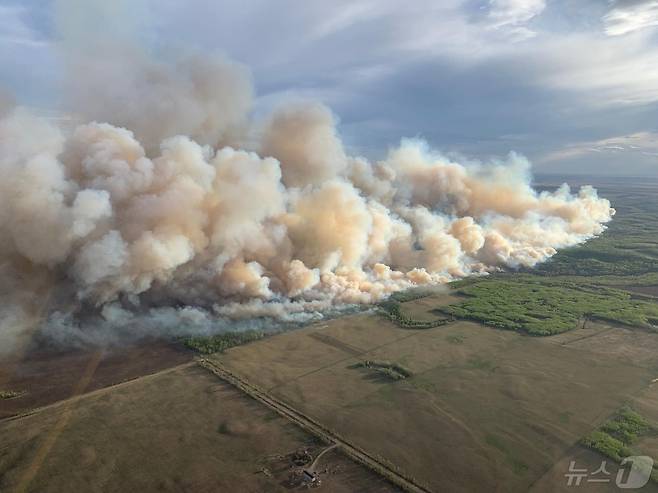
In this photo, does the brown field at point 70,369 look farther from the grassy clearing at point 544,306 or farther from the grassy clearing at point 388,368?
the grassy clearing at point 544,306

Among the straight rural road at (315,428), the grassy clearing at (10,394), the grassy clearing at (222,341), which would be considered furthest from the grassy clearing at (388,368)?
the grassy clearing at (10,394)

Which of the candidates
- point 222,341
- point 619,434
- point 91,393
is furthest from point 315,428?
point 619,434

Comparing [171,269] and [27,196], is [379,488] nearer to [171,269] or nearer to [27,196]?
[171,269]

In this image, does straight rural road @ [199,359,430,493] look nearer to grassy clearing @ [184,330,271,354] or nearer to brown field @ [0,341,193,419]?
grassy clearing @ [184,330,271,354]

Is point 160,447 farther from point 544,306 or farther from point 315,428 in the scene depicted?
point 544,306

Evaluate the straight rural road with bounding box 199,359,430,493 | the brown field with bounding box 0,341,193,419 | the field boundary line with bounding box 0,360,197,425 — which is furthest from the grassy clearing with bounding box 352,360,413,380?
the brown field with bounding box 0,341,193,419

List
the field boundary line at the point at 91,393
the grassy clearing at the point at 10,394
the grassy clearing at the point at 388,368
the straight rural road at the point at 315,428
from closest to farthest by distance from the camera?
the straight rural road at the point at 315,428
the field boundary line at the point at 91,393
the grassy clearing at the point at 10,394
the grassy clearing at the point at 388,368

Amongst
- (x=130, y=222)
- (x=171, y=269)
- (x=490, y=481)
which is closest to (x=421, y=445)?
(x=490, y=481)
